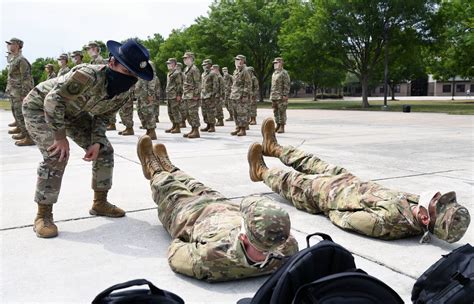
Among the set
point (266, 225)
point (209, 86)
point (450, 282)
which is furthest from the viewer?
point (209, 86)

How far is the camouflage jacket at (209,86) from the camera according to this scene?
12.7 meters

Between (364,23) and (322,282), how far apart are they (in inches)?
1032

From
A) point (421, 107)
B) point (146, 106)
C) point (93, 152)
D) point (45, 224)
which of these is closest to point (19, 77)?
point (146, 106)

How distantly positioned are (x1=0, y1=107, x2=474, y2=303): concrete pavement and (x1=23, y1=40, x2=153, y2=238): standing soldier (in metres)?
0.36

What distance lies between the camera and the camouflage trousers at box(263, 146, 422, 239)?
3.36m

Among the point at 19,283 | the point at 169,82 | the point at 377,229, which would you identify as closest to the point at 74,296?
the point at 19,283

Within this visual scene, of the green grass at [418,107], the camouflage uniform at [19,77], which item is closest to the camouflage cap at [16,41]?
the camouflage uniform at [19,77]

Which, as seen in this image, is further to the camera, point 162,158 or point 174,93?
point 174,93

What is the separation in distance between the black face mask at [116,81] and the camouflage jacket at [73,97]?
0.11 feet

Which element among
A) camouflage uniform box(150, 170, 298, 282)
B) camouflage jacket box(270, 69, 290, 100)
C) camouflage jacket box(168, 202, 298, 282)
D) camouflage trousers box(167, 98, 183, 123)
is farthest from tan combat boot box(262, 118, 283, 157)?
camouflage trousers box(167, 98, 183, 123)

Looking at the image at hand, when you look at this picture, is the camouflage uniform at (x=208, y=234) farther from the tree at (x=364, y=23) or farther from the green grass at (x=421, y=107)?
the tree at (x=364, y=23)

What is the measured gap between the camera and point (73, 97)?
3420 millimetres

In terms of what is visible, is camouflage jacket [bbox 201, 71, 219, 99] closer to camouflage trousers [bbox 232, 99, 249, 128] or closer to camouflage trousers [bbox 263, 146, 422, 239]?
camouflage trousers [bbox 232, 99, 249, 128]

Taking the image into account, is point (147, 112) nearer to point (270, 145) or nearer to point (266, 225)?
point (270, 145)
